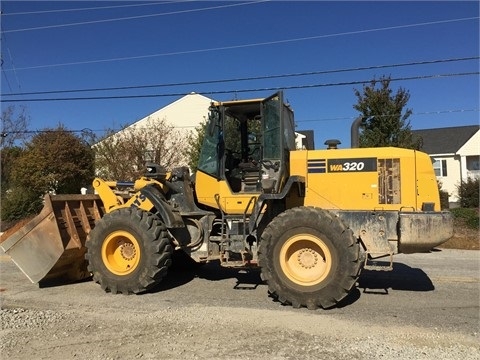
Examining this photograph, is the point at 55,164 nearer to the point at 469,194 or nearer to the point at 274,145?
the point at 274,145

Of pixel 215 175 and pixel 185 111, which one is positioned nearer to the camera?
pixel 215 175

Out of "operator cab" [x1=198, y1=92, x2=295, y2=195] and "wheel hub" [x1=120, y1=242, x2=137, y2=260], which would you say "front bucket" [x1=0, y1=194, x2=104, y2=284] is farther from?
"operator cab" [x1=198, y1=92, x2=295, y2=195]

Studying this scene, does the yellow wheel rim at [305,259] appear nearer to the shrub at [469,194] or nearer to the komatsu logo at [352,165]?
the komatsu logo at [352,165]

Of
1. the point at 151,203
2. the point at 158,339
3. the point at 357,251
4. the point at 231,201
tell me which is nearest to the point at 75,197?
the point at 151,203

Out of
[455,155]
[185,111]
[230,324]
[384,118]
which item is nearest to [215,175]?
[230,324]

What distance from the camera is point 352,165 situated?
6.88m

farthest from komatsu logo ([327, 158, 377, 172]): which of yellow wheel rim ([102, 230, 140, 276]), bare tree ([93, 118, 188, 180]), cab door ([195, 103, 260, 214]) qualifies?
bare tree ([93, 118, 188, 180])

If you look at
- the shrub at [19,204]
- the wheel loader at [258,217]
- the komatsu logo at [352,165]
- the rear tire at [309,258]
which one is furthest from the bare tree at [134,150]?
the rear tire at [309,258]

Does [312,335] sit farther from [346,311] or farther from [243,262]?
[243,262]

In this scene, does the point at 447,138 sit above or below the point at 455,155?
above

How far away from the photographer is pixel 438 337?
4.96m

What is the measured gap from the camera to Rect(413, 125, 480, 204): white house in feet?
119

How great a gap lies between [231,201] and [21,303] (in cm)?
341

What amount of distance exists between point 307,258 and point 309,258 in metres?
0.03
